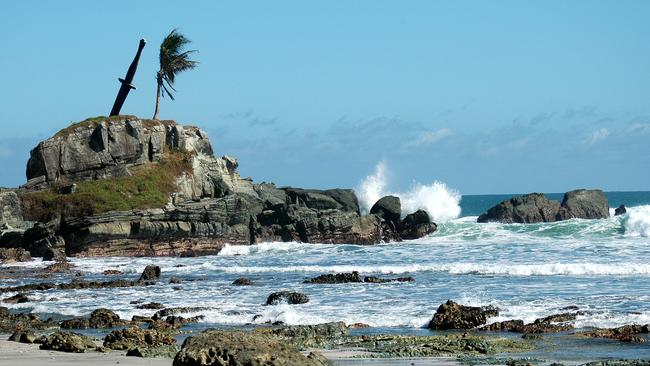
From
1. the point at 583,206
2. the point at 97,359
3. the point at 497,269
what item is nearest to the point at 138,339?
the point at 97,359

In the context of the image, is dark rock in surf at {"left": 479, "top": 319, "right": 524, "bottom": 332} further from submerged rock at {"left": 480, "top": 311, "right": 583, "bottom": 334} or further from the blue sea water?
the blue sea water

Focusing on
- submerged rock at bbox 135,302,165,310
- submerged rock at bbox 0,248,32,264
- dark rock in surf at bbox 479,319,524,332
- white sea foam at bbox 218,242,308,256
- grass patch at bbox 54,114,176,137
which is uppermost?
grass patch at bbox 54,114,176,137

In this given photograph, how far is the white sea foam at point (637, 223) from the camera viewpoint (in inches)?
2408

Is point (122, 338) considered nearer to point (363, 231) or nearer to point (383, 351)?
point (383, 351)

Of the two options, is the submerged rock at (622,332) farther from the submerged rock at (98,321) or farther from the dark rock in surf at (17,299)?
the dark rock in surf at (17,299)

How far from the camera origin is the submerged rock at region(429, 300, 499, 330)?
70.3ft

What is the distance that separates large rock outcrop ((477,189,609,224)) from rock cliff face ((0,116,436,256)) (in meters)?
11.7

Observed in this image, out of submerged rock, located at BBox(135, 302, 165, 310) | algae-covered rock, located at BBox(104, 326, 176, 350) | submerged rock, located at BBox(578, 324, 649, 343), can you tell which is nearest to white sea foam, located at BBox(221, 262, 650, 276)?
submerged rock, located at BBox(135, 302, 165, 310)

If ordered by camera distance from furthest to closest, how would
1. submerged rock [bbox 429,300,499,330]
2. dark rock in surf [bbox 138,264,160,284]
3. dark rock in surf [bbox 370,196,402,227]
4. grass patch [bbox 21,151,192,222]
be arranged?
dark rock in surf [bbox 370,196,402,227]
grass patch [bbox 21,151,192,222]
dark rock in surf [bbox 138,264,160,284]
submerged rock [bbox 429,300,499,330]

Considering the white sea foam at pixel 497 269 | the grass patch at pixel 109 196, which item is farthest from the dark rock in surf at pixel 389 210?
the white sea foam at pixel 497 269

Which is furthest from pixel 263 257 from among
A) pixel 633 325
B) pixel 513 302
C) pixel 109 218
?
pixel 633 325

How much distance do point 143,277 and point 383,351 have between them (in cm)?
2097

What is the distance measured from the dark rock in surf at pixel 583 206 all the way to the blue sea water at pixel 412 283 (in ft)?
41.0

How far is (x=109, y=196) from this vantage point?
55.2 m
